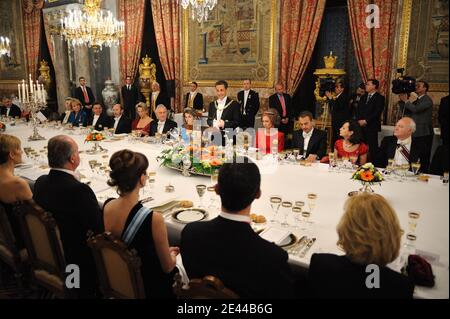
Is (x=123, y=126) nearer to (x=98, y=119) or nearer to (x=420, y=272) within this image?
(x=98, y=119)

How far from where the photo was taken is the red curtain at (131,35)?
9.63 metres

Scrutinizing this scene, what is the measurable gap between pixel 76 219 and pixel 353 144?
2.92 meters

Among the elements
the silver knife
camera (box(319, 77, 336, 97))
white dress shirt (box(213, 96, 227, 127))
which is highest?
camera (box(319, 77, 336, 97))

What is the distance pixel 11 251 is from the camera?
8.54ft

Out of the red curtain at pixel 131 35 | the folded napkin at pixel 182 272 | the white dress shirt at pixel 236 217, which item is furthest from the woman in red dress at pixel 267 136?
the red curtain at pixel 131 35

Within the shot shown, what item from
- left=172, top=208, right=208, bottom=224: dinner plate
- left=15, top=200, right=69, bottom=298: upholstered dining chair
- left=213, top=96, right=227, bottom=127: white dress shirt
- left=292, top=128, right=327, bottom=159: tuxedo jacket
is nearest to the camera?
left=15, top=200, right=69, bottom=298: upholstered dining chair

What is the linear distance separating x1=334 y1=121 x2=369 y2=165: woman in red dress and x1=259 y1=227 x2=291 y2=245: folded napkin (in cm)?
196

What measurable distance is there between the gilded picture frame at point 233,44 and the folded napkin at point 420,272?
6.40m

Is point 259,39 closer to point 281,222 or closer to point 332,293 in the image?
point 281,222

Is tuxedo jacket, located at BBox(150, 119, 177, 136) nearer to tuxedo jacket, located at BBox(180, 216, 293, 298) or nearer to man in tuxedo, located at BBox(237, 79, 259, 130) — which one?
man in tuxedo, located at BBox(237, 79, 259, 130)

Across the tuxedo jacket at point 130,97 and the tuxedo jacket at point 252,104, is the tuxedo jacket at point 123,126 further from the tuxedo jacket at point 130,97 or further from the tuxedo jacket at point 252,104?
the tuxedo jacket at point 130,97

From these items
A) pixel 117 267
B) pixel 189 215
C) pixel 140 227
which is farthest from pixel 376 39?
pixel 117 267

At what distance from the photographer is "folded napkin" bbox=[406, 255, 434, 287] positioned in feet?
5.53

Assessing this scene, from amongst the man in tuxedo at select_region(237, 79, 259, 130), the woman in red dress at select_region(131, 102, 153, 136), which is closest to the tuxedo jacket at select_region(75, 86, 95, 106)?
the woman in red dress at select_region(131, 102, 153, 136)
